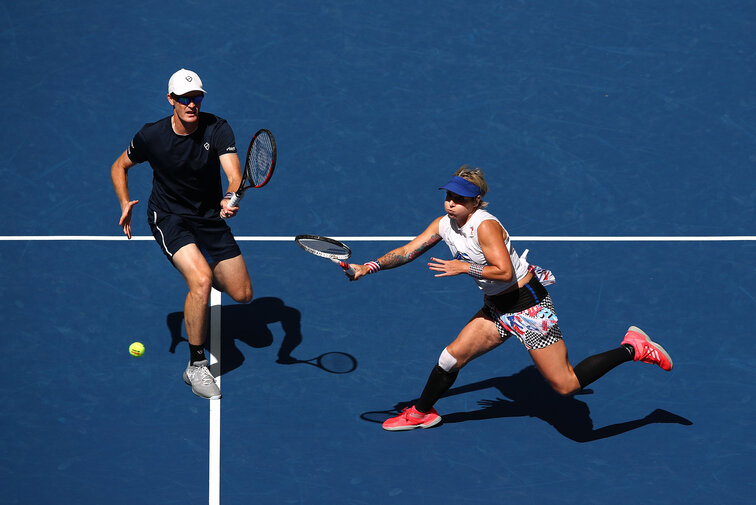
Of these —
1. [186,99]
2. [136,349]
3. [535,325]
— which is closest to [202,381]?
[136,349]

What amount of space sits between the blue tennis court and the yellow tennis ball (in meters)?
0.06

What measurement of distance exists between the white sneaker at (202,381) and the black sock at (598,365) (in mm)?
2651

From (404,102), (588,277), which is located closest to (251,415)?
(588,277)

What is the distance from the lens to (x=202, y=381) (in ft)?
24.3

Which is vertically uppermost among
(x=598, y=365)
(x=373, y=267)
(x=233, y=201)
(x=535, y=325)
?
(x=233, y=201)

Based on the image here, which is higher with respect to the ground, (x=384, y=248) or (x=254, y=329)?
(x=384, y=248)

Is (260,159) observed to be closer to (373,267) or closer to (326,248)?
(326,248)

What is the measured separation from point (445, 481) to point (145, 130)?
332cm

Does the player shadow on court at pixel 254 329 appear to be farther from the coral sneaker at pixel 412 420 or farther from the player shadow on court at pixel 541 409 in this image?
the player shadow on court at pixel 541 409

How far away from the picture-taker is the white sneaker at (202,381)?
24.3ft

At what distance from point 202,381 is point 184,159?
1653 mm

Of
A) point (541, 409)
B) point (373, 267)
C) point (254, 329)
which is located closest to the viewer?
point (373, 267)

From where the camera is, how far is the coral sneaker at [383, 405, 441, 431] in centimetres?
722

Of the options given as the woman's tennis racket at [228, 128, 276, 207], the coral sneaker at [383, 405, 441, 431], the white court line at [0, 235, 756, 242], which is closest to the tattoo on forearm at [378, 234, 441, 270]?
the woman's tennis racket at [228, 128, 276, 207]
